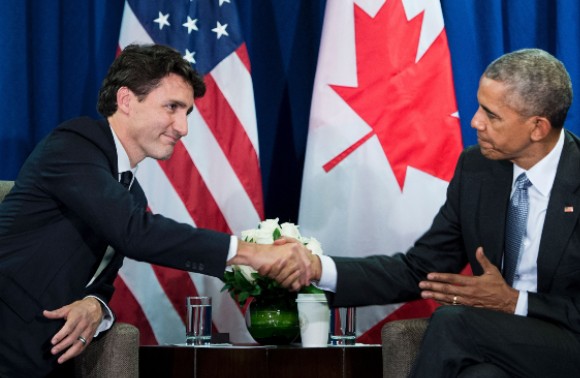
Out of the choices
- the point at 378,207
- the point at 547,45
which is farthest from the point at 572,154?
the point at 547,45

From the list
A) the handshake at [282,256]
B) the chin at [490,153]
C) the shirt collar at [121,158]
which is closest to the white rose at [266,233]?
the handshake at [282,256]

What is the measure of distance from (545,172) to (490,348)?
72 cm

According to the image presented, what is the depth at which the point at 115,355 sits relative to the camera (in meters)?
2.82

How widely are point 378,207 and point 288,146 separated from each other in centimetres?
77

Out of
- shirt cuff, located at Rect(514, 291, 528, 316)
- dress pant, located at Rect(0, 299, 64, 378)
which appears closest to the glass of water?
dress pant, located at Rect(0, 299, 64, 378)

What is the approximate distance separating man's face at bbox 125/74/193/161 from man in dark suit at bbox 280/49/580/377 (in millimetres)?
671

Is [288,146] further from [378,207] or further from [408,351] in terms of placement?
[408,351]

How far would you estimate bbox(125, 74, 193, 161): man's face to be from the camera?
10.1 ft

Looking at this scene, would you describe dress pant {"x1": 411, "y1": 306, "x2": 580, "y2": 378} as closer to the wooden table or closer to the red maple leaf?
the wooden table

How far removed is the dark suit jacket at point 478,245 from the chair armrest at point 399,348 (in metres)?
0.27

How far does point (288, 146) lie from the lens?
448 cm

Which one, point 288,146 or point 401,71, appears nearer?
point 401,71

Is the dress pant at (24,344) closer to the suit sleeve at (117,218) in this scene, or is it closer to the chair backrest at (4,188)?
the suit sleeve at (117,218)

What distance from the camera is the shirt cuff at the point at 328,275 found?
123 inches
